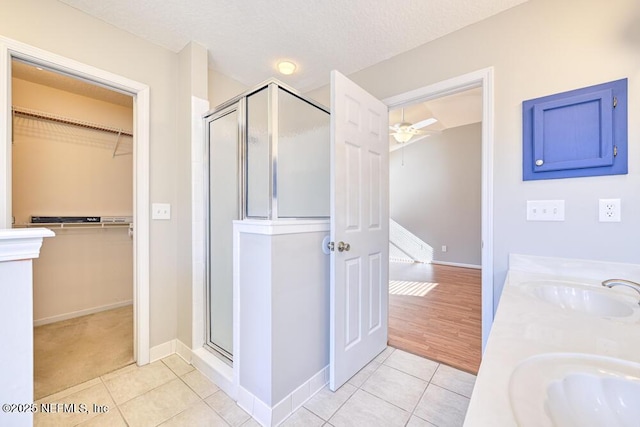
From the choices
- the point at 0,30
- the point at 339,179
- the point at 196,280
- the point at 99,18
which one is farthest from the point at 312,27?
the point at 196,280

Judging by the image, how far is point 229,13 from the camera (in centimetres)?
172

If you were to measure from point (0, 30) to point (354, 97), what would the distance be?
2.02 meters

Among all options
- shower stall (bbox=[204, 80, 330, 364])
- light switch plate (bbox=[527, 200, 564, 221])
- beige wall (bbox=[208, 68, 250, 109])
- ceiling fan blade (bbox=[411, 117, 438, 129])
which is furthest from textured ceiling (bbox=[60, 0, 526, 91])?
ceiling fan blade (bbox=[411, 117, 438, 129])

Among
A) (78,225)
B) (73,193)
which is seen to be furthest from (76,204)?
(78,225)

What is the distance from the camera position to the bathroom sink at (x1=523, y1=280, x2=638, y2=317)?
3.53 ft

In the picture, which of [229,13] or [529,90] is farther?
[229,13]

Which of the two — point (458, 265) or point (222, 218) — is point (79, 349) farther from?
point (458, 265)

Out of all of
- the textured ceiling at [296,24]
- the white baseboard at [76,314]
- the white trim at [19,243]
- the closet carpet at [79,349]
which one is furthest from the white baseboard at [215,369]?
the textured ceiling at [296,24]

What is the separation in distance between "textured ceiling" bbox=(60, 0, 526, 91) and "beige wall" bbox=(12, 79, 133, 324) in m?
1.56

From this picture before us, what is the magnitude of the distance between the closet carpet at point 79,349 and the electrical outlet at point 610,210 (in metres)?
3.16

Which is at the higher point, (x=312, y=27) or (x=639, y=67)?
(x=312, y=27)

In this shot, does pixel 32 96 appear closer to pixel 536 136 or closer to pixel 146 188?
pixel 146 188

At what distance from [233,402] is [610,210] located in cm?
232

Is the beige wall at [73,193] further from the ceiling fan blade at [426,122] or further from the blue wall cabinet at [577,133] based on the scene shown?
the ceiling fan blade at [426,122]
